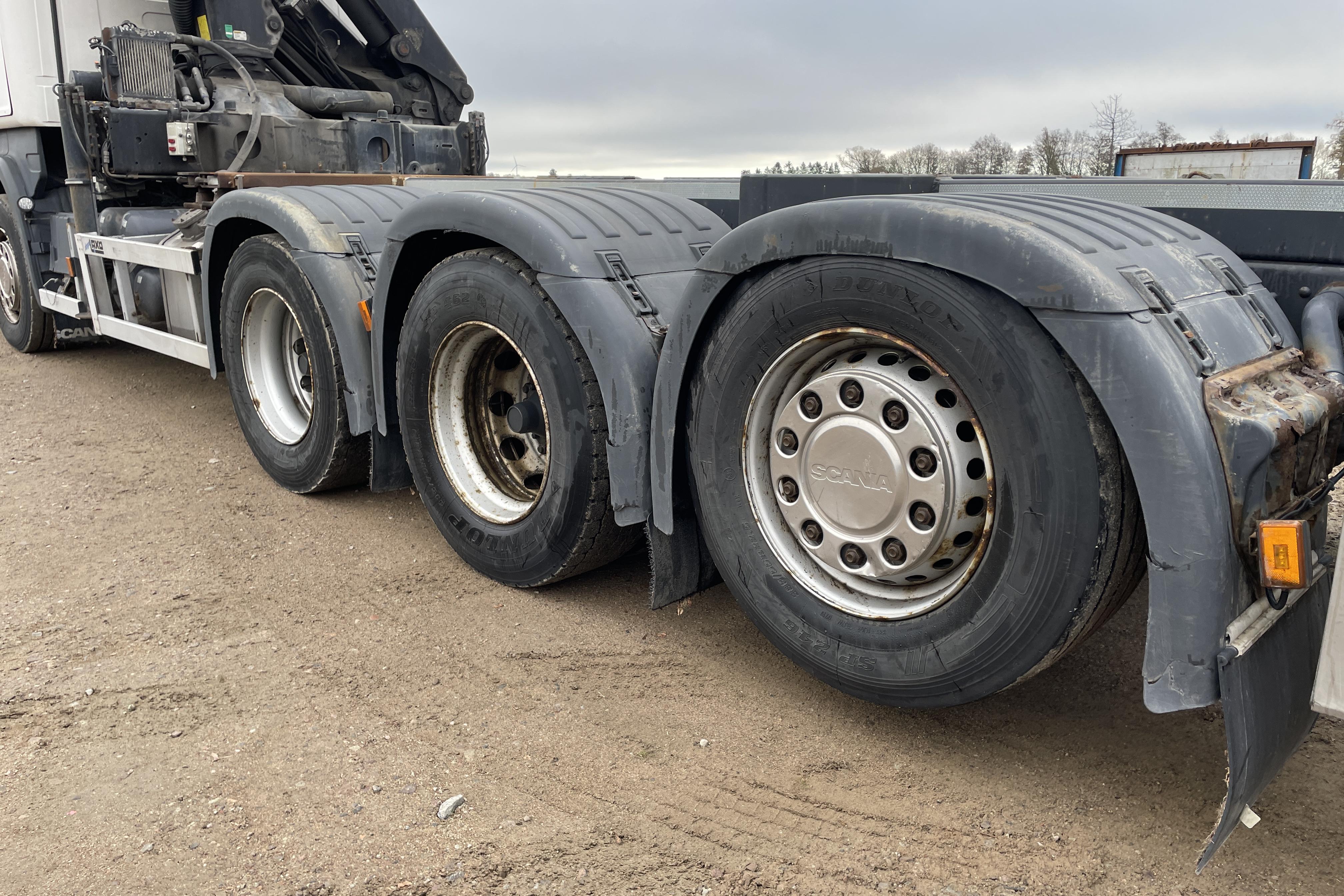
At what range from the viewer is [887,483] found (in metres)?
2.39

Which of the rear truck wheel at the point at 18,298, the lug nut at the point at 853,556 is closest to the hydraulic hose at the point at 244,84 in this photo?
the rear truck wheel at the point at 18,298

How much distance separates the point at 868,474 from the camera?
2422 millimetres

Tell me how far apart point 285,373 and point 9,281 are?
4.71 metres

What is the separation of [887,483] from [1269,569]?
0.80 metres

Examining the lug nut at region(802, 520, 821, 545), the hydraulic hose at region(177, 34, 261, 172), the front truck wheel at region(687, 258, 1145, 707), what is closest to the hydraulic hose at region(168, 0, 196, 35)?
the hydraulic hose at region(177, 34, 261, 172)

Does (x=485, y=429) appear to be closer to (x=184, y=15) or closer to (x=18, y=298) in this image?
(x=184, y=15)

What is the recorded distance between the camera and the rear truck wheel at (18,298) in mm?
7309

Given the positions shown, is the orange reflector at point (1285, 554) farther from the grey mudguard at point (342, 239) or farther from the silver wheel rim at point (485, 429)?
the grey mudguard at point (342, 239)

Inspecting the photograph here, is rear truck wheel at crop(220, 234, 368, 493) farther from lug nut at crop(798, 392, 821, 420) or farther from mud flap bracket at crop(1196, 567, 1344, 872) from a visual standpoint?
mud flap bracket at crop(1196, 567, 1344, 872)

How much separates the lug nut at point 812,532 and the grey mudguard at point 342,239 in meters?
2.08

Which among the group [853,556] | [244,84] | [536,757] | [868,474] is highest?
[244,84]

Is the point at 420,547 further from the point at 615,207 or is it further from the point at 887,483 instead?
the point at 887,483

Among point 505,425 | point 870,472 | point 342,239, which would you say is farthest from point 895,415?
point 342,239

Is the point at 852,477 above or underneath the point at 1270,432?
underneath
